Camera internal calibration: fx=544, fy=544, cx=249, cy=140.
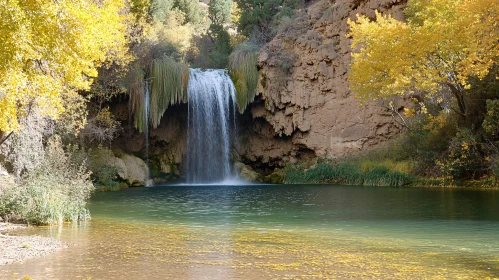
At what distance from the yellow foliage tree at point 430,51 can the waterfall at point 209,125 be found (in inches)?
375

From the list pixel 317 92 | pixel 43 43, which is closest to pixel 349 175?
pixel 317 92

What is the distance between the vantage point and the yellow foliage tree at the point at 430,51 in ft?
58.1

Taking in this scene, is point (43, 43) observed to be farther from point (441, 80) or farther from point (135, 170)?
point (135, 170)

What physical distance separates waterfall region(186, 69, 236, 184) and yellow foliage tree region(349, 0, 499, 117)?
9.52 m

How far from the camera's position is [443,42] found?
20734 mm

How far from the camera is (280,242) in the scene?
962 centimetres

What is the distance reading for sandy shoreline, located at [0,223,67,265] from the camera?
7.88m

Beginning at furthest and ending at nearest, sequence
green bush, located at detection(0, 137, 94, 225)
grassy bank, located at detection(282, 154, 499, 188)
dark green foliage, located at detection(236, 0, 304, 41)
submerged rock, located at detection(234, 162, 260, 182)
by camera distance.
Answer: dark green foliage, located at detection(236, 0, 304, 41), submerged rock, located at detection(234, 162, 260, 182), grassy bank, located at detection(282, 154, 499, 188), green bush, located at detection(0, 137, 94, 225)

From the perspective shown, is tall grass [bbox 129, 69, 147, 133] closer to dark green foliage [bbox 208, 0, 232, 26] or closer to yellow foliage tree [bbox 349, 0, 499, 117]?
yellow foliage tree [bbox 349, 0, 499, 117]

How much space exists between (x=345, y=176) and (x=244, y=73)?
8723mm

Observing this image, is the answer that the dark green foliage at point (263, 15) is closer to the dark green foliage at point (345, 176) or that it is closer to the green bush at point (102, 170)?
the dark green foliage at point (345, 176)

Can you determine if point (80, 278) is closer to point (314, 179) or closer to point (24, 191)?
point (24, 191)

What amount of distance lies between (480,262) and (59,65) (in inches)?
316

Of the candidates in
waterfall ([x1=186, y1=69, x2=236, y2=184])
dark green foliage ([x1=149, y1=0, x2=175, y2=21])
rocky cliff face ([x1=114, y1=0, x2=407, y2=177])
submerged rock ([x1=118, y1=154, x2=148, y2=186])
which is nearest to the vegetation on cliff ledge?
rocky cliff face ([x1=114, y1=0, x2=407, y2=177])
